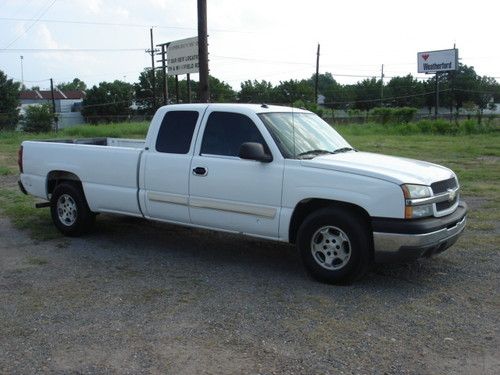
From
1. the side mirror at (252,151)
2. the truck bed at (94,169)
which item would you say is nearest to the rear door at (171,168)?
the truck bed at (94,169)

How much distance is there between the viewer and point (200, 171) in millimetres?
6488

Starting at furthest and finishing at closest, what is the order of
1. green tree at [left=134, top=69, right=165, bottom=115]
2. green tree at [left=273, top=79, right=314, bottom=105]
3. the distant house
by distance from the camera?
the distant house
green tree at [left=134, top=69, right=165, bottom=115]
green tree at [left=273, top=79, right=314, bottom=105]

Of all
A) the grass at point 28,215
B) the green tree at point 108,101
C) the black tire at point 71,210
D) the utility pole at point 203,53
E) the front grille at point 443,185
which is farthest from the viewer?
the green tree at point 108,101

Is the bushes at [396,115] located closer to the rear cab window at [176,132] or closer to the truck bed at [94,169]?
the truck bed at [94,169]

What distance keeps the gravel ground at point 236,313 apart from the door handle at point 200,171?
1047 millimetres

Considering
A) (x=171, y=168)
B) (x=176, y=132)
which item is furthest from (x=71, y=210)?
(x=176, y=132)

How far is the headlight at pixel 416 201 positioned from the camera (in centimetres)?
533

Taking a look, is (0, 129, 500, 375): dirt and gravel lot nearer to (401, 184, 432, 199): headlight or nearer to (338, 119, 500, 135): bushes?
(401, 184, 432, 199): headlight

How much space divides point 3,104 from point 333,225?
7189 centimetres

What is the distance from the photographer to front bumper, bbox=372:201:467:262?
17.5 ft

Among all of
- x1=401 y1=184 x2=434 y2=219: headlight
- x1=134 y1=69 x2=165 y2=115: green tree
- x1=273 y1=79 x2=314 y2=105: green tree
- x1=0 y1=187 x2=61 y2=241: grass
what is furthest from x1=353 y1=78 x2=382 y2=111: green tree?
x1=401 y1=184 x2=434 y2=219: headlight

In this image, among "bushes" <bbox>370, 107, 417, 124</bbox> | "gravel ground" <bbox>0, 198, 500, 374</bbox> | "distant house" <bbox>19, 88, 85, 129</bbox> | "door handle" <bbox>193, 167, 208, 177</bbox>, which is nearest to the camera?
"gravel ground" <bbox>0, 198, 500, 374</bbox>

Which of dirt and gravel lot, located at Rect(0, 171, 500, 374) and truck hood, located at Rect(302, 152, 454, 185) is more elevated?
Result: truck hood, located at Rect(302, 152, 454, 185)

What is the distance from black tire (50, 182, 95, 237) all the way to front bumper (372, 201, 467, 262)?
163 inches
